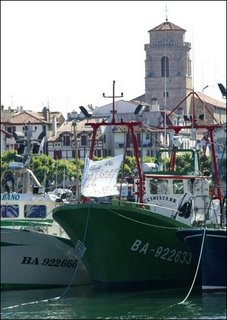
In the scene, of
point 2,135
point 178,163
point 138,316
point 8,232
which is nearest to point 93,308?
point 138,316

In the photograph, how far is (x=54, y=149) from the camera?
471 ft

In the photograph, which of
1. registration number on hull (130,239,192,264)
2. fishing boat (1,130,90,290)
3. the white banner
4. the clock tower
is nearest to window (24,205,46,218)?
fishing boat (1,130,90,290)

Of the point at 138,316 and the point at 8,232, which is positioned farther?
the point at 8,232

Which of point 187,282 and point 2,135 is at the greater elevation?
point 2,135

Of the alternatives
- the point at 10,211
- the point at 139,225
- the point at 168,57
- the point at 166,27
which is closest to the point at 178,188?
the point at 139,225

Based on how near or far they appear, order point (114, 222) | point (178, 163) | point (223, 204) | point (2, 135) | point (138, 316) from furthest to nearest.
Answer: point (2, 135), point (178, 163), point (223, 204), point (114, 222), point (138, 316)

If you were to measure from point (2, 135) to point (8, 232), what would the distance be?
89.8 metres

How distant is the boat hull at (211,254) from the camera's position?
1828 inches

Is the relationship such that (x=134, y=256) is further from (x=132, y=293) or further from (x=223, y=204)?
(x=223, y=204)

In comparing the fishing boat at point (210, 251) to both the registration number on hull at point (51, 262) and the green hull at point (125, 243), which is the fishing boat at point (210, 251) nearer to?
the green hull at point (125, 243)

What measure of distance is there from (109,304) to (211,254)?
14.5 feet

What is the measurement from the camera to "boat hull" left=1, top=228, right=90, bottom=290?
48000 millimetres

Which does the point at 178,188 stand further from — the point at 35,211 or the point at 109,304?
the point at 109,304

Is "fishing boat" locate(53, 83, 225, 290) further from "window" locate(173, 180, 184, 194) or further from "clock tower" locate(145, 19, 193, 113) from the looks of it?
"clock tower" locate(145, 19, 193, 113)
